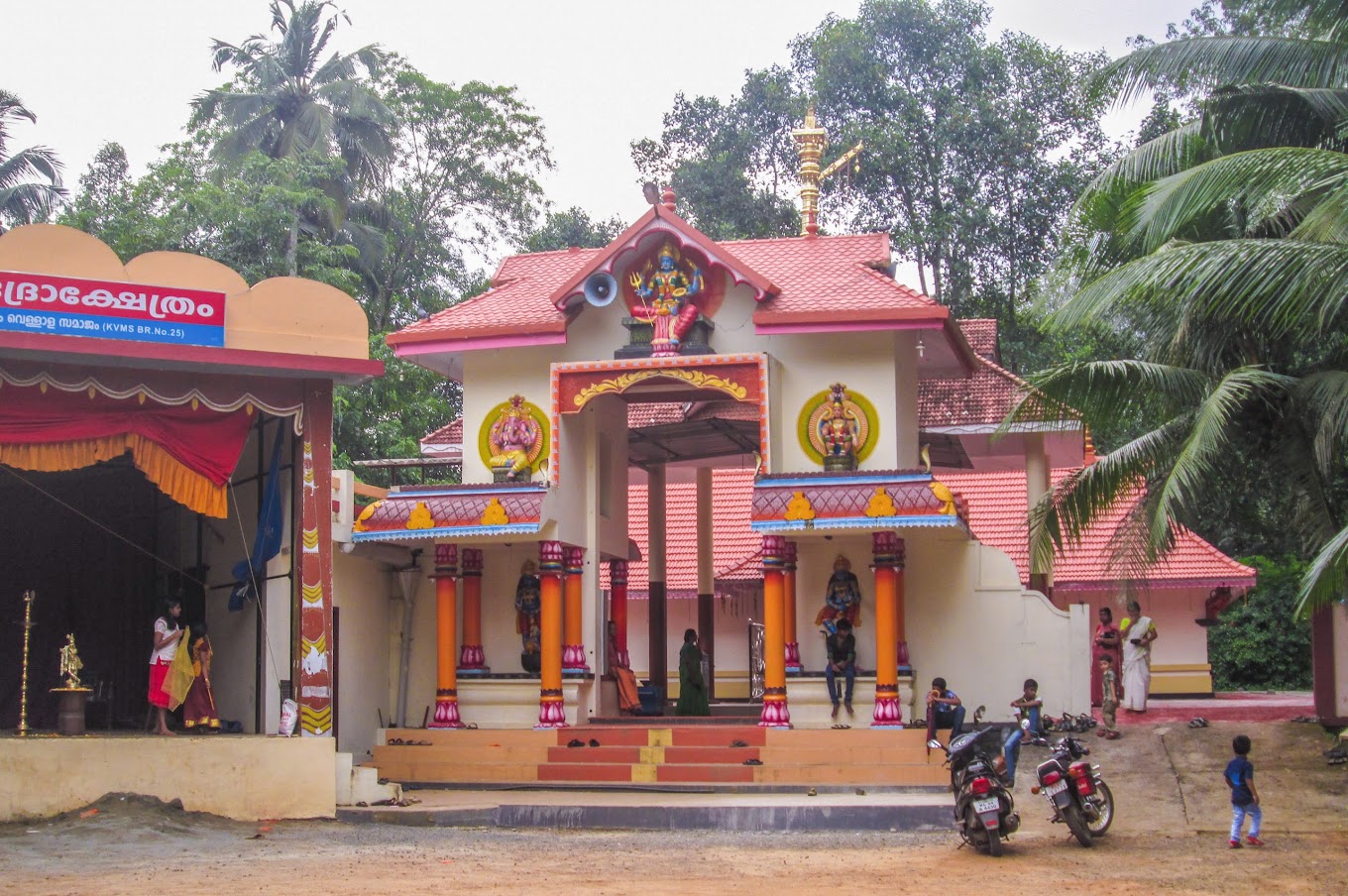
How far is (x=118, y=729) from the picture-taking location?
54.3ft

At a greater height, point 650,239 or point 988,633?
point 650,239

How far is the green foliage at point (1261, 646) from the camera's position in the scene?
29.1m

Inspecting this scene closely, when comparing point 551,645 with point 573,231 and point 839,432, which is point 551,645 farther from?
point 573,231

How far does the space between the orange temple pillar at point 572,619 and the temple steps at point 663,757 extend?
39.4 inches

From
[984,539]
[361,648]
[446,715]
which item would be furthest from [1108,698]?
[361,648]

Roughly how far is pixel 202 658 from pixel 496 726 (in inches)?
170

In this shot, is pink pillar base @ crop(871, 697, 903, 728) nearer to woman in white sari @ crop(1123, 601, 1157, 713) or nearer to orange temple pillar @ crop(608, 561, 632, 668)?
woman in white sari @ crop(1123, 601, 1157, 713)

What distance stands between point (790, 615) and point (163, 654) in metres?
6.96

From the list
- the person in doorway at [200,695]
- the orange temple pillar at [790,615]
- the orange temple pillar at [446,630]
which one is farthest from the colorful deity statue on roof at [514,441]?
the person in doorway at [200,695]

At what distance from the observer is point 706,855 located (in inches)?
500

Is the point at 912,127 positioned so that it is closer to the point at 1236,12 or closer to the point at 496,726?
the point at 1236,12

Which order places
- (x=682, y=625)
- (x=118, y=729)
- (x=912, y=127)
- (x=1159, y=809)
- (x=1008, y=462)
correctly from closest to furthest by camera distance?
(x=1159, y=809)
(x=118, y=729)
(x=1008, y=462)
(x=682, y=625)
(x=912, y=127)

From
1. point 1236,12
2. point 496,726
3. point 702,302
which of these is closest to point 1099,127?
point 1236,12

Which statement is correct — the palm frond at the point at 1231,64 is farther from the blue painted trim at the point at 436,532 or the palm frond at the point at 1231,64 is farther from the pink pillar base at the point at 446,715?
the pink pillar base at the point at 446,715
